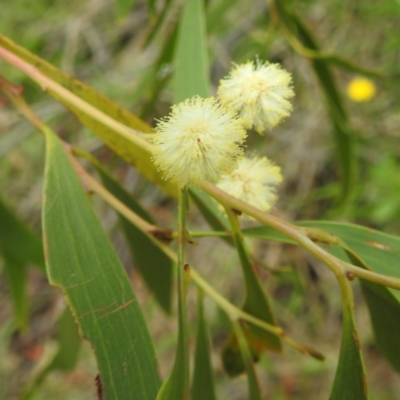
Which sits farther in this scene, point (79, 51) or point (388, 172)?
point (79, 51)

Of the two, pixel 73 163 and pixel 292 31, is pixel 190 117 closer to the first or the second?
pixel 73 163

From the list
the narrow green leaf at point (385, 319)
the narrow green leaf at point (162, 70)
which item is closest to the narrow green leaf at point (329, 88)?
the narrow green leaf at point (162, 70)

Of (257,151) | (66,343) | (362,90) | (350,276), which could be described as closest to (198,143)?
(350,276)

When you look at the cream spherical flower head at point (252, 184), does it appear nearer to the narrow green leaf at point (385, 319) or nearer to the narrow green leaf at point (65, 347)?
the narrow green leaf at point (385, 319)

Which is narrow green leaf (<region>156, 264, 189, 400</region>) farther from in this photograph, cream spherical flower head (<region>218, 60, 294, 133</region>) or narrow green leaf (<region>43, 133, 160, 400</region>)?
cream spherical flower head (<region>218, 60, 294, 133</region>)

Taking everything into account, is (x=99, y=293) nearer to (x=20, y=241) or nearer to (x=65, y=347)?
(x=20, y=241)

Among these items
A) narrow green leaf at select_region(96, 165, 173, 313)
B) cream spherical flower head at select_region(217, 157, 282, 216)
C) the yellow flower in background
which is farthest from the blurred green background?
cream spherical flower head at select_region(217, 157, 282, 216)

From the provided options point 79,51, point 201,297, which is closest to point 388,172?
point 201,297
